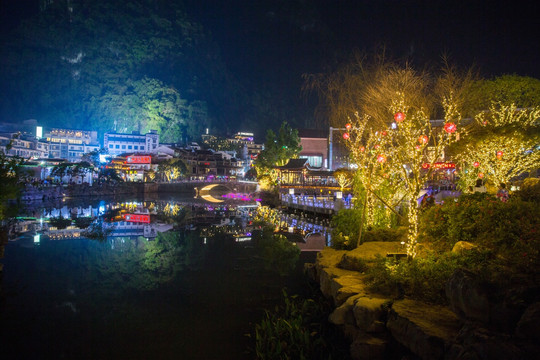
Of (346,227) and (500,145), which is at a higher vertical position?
(500,145)

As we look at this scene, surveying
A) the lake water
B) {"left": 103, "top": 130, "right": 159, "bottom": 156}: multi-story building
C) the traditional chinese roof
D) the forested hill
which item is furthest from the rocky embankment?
the forested hill

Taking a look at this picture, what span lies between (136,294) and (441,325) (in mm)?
8445

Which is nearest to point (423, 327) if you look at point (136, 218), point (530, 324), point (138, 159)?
point (530, 324)

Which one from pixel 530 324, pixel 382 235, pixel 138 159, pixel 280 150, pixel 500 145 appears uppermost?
pixel 280 150

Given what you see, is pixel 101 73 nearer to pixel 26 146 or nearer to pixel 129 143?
pixel 129 143

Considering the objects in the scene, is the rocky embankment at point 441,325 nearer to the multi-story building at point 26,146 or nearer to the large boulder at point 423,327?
the large boulder at point 423,327

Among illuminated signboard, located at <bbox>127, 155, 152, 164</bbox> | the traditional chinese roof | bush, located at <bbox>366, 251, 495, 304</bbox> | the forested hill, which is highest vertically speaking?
the forested hill

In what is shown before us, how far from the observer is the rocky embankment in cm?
415

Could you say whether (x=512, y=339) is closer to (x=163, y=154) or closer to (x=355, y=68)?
(x=355, y=68)

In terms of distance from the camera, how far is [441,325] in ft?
17.2

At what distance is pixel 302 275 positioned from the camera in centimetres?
1249

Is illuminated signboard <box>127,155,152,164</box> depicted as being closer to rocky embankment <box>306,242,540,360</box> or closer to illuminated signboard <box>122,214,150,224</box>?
illuminated signboard <box>122,214,150,224</box>

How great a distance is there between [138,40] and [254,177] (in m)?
53.8

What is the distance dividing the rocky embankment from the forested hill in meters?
87.4
